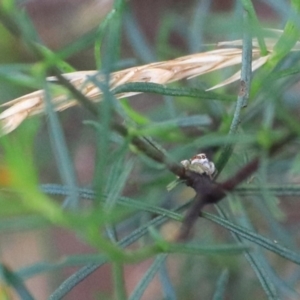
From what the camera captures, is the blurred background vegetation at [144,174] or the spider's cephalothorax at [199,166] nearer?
the blurred background vegetation at [144,174]

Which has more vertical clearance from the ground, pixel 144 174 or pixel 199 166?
pixel 144 174

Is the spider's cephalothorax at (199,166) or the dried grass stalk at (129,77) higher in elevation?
the dried grass stalk at (129,77)

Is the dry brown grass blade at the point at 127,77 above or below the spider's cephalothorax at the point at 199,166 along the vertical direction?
above

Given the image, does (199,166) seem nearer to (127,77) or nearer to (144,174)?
(127,77)

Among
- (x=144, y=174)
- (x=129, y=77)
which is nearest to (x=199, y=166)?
(x=129, y=77)

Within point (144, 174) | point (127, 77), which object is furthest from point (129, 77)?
point (144, 174)

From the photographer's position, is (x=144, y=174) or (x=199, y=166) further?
(x=144, y=174)

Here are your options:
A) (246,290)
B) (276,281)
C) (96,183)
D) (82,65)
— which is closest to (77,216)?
(96,183)
